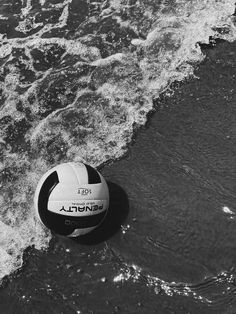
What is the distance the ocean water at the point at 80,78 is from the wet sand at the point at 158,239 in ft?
0.42

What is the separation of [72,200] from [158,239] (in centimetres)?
137

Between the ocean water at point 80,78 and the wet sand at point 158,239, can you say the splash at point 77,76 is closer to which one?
the ocean water at point 80,78

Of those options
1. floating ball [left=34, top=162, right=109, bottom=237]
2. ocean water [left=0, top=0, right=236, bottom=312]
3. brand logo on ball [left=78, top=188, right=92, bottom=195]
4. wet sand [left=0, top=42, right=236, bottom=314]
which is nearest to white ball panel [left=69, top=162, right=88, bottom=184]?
floating ball [left=34, top=162, right=109, bottom=237]

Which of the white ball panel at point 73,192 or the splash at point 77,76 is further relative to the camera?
the splash at point 77,76

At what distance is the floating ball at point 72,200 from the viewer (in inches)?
217

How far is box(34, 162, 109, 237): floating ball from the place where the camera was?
5523 mm

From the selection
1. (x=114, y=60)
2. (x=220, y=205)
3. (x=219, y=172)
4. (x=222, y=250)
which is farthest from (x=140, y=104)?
(x=222, y=250)

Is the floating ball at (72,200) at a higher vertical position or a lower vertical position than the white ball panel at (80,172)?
lower

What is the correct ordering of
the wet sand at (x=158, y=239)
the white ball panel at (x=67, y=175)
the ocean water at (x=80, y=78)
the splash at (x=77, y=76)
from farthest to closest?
the splash at (x=77, y=76) < the ocean water at (x=80, y=78) < the white ball panel at (x=67, y=175) < the wet sand at (x=158, y=239)

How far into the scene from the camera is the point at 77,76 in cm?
843

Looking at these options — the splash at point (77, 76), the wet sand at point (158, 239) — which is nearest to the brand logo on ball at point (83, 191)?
the wet sand at point (158, 239)

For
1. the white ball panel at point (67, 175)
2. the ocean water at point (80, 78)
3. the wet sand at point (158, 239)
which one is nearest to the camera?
the wet sand at point (158, 239)

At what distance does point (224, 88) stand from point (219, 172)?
202 cm

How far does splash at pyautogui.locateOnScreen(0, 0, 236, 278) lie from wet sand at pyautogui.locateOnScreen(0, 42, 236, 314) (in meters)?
0.39
